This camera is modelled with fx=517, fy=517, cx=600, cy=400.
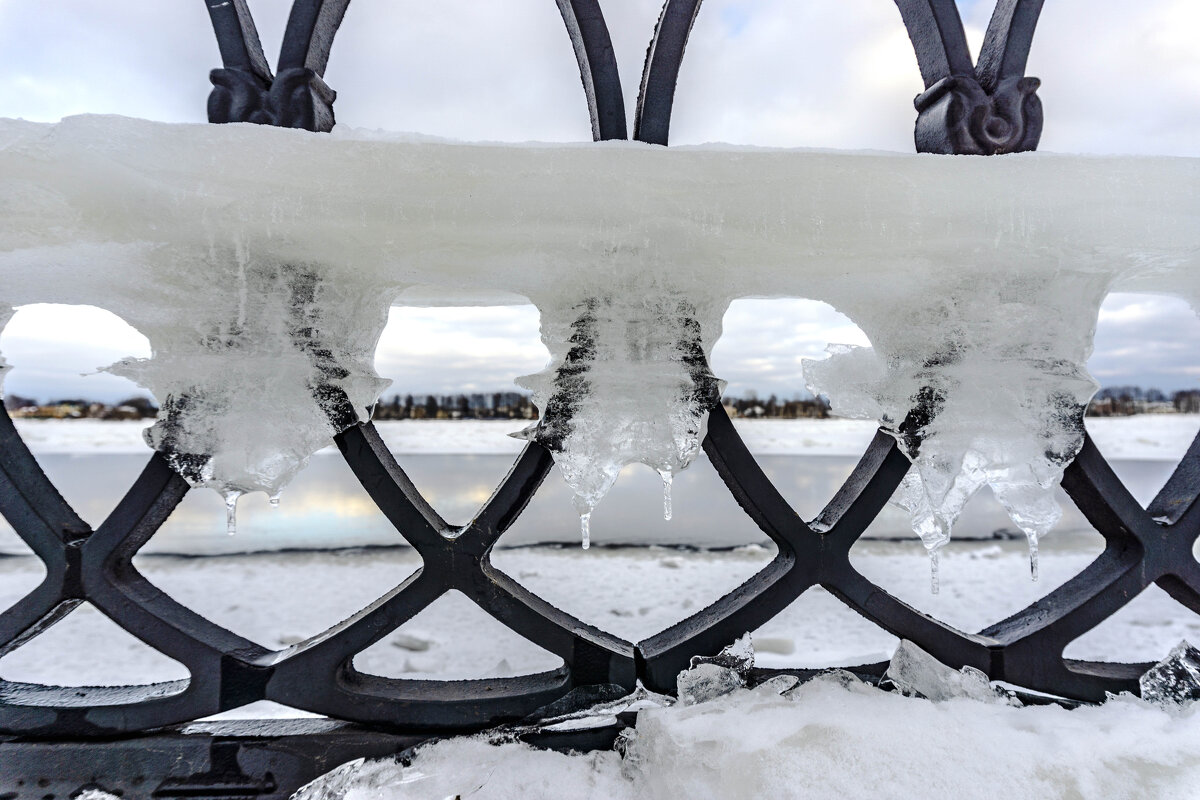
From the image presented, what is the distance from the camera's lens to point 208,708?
55cm

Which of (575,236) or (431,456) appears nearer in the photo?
(575,236)

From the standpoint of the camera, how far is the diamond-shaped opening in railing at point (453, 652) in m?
1.64

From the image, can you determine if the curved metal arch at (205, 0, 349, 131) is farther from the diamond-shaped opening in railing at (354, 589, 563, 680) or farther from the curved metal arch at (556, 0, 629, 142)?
the diamond-shaped opening in railing at (354, 589, 563, 680)

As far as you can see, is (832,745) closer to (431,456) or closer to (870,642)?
(870,642)

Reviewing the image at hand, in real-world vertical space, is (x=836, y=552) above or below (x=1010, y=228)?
below

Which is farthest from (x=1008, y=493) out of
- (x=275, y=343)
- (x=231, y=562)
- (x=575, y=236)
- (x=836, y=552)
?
(x=231, y=562)

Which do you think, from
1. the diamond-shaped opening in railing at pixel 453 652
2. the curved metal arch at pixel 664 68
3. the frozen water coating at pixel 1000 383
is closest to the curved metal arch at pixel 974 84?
the frozen water coating at pixel 1000 383

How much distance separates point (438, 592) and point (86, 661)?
6.19 feet

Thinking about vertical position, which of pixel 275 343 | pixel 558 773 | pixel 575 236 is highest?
pixel 575 236

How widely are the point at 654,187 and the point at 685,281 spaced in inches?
4.7

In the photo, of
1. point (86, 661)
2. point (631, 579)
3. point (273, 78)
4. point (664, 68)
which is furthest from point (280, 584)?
point (664, 68)

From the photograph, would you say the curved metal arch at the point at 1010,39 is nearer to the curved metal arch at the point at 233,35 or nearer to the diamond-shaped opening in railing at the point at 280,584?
the curved metal arch at the point at 233,35

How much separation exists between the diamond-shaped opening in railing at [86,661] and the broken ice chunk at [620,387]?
1616mm

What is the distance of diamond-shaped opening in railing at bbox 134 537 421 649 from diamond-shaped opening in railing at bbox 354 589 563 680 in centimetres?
19
